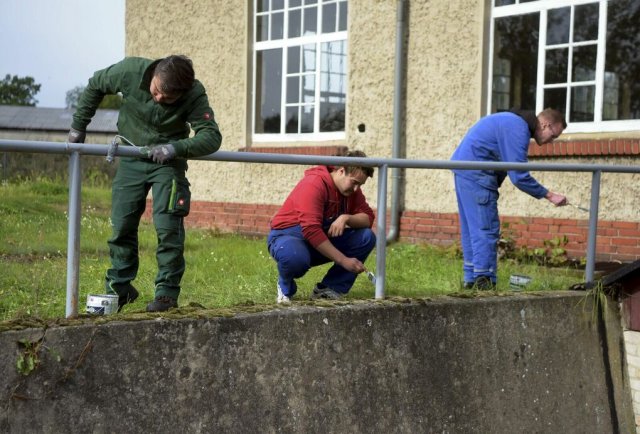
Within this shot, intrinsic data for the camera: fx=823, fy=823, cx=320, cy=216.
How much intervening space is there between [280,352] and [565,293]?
229 centimetres

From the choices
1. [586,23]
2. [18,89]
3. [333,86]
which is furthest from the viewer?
[18,89]

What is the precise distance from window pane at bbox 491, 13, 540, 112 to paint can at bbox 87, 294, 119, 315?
211 inches

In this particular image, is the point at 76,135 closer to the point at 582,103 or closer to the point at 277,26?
the point at 582,103

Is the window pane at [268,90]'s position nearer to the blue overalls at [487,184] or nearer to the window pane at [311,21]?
the window pane at [311,21]

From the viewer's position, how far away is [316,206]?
14.9 ft

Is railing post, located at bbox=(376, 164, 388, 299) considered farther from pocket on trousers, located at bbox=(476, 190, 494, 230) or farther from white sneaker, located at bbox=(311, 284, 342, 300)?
pocket on trousers, located at bbox=(476, 190, 494, 230)

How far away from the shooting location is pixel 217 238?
5.91 m

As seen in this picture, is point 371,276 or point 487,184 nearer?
point 371,276

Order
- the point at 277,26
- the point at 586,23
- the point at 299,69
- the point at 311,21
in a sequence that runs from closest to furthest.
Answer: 1. the point at 586,23
2. the point at 311,21
3. the point at 299,69
4. the point at 277,26

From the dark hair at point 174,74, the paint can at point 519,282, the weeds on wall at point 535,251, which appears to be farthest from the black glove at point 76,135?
the weeds on wall at point 535,251

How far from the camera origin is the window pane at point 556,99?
773 cm

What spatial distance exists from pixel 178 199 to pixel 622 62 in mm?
4954

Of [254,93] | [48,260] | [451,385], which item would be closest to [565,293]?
[451,385]

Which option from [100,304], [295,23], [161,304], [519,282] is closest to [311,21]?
[295,23]
